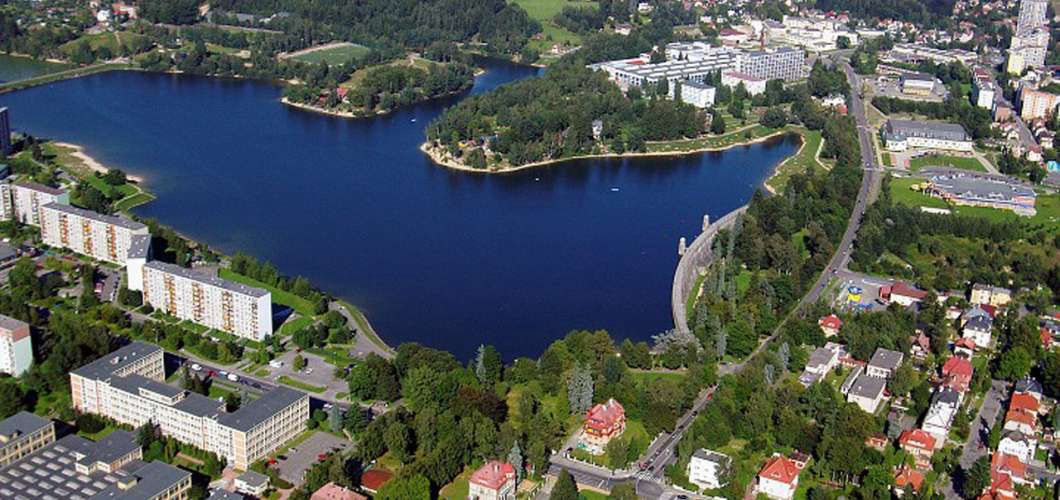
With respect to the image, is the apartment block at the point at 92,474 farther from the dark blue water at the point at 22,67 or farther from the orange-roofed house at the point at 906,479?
the dark blue water at the point at 22,67

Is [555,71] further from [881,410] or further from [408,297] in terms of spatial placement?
[881,410]

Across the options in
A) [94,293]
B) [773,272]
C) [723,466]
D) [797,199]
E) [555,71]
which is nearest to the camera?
[723,466]

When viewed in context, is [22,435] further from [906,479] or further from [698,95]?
[698,95]

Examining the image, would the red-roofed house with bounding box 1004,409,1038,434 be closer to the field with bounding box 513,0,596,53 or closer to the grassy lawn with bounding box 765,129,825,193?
the grassy lawn with bounding box 765,129,825,193

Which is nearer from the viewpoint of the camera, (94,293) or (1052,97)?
(94,293)

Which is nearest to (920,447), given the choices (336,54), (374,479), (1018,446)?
(1018,446)

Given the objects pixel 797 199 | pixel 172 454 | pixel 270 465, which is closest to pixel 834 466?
pixel 270 465
